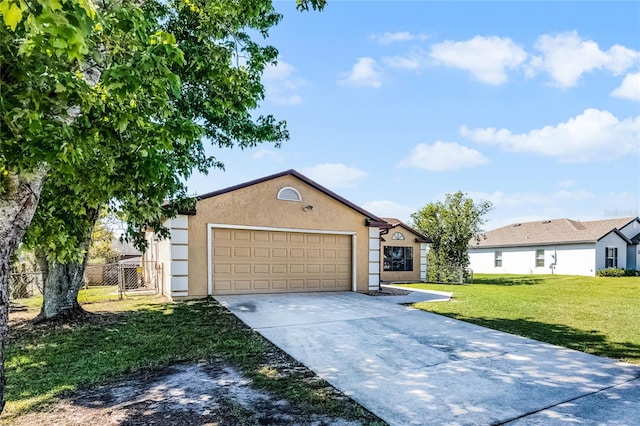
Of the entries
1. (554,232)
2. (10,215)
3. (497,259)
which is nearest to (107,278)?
(10,215)

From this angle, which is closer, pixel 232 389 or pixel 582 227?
pixel 232 389

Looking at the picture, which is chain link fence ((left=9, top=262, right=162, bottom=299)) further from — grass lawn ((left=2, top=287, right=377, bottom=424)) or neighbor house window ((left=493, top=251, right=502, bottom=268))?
neighbor house window ((left=493, top=251, right=502, bottom=268))

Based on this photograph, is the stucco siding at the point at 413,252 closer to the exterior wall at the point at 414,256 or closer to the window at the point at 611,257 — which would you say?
the exterior wall at the point at 414,256

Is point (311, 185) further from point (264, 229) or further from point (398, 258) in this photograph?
point (398, 258)

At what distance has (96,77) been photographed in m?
4.62

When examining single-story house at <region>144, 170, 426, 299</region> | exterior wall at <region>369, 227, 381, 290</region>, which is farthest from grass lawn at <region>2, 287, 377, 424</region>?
exterior wall at <region>369, 227, 381, 290</region>

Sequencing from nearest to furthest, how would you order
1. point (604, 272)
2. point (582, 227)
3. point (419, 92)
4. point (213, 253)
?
point (213, 253) → point (419, 92) → point (604, 272) → point (582, 227)

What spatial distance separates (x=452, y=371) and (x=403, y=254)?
16354 millimetres

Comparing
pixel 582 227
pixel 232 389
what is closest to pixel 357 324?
pixel 232 389

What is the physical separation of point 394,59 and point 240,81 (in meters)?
6.39

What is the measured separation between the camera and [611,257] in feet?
90.0

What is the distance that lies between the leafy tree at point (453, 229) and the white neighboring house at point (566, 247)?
8.56 feet

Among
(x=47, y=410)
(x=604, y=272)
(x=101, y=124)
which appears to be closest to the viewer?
(x=47, y=410)

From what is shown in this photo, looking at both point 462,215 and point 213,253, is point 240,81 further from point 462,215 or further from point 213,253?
point 462,215
